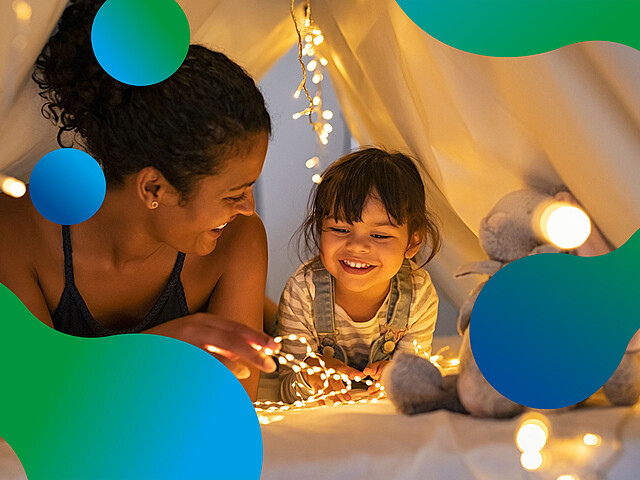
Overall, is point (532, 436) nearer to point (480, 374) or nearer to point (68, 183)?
point (480, 374)

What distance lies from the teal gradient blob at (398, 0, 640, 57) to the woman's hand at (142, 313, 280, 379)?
1.35 feet

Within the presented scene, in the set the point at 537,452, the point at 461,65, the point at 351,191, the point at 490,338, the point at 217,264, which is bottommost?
the point at 537,452

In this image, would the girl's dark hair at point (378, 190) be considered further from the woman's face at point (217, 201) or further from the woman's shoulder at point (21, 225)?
the woman's shoulder at point (21, 225)

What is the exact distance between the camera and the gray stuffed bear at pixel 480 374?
0.81 m

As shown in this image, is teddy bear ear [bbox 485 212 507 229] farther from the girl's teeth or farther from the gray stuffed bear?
the girl's teeth

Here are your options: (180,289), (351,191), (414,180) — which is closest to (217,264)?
(180,289)


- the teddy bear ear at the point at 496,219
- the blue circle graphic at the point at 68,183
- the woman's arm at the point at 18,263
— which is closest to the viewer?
the blue circle graphic at the point at 68,183

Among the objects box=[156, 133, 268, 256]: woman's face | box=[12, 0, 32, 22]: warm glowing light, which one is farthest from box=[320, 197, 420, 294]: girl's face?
box=[12, 0, 32, 22]: warm glowing light

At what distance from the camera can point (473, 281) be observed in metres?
1.39

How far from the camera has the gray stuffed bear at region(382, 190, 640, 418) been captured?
0.81m

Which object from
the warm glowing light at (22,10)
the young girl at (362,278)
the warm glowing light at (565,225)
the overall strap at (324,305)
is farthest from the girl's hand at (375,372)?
the warm glowing light at (22,10)

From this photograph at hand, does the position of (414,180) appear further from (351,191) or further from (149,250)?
→ (149,250)

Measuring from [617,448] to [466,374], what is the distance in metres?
0.20

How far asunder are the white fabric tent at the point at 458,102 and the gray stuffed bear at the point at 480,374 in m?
0.07
